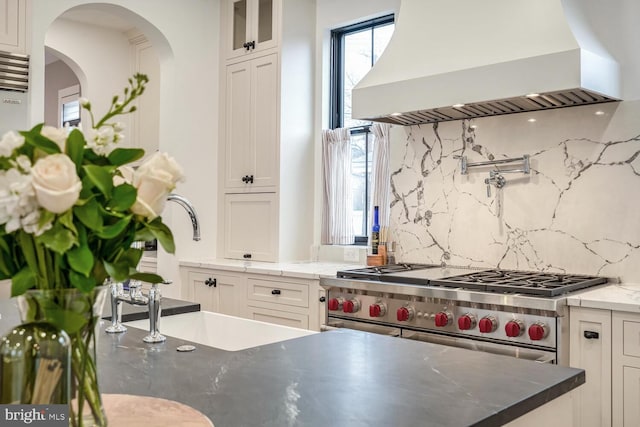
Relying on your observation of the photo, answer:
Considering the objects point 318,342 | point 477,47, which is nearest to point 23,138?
point 318,342

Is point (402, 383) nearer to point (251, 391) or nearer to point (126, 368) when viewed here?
point (251, 391)

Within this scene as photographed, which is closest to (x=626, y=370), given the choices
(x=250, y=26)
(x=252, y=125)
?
(x=252, y=125)

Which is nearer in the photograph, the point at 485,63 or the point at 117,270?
the point at 117,270

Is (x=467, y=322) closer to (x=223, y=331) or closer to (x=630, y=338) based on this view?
(x=630, y=338)

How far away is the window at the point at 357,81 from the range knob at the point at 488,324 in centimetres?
161

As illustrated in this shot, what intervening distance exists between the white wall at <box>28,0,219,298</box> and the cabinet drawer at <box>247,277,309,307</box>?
787 millimetres

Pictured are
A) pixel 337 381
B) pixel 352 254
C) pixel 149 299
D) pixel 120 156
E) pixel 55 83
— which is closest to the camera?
pixel 120 156

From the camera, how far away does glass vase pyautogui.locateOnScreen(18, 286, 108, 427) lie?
79 centimetres

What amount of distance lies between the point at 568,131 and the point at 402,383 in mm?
2223

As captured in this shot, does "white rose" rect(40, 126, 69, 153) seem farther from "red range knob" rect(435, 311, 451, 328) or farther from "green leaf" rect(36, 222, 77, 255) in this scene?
"red range knob" rect(435, 311, 451, 328)

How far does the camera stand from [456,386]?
4.27 ft

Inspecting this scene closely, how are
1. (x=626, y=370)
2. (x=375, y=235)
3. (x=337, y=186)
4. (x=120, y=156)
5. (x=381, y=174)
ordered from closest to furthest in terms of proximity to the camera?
(x=120, y=156), (x=626, y=370), (x=375, y=235), (x=381, y=174), (x=337, y=186)

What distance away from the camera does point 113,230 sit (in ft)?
2.62

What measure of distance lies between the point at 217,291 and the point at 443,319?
1.84 metres
